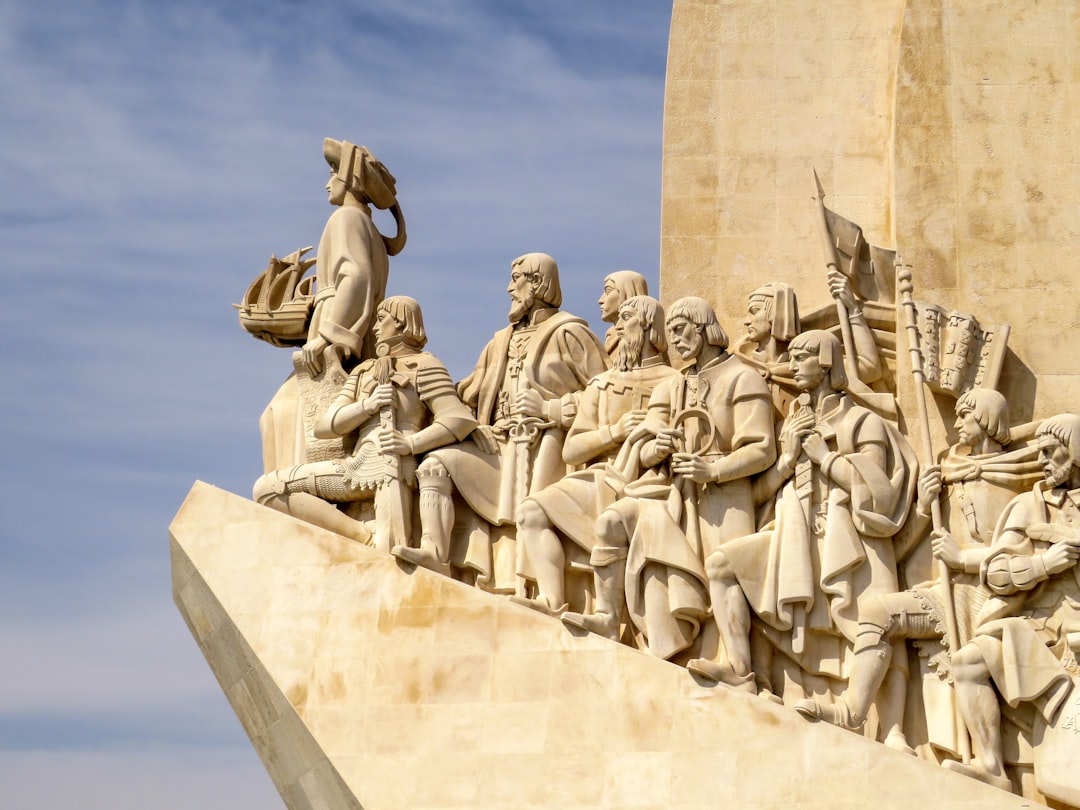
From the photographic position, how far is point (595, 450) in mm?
13047

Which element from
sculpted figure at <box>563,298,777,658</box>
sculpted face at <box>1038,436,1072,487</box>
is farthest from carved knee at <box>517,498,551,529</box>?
sculpted face at <box>1038,436,1072,487</box>

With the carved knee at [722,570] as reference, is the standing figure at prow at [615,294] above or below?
above

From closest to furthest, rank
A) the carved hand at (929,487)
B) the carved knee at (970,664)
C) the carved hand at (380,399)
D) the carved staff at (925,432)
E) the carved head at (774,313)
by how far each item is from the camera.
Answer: the carved knee at (970,664) → the carved staff at (925,432) → the carved hand at (929,487) → the carved head at (774,313) → the carved hand at (380,399)

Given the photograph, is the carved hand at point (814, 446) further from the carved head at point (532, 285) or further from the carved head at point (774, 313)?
the carved head at point (532, 285)

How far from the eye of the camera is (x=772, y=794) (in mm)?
11820

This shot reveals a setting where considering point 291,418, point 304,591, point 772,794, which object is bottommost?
point 772,794

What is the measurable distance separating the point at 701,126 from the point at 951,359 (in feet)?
7.92

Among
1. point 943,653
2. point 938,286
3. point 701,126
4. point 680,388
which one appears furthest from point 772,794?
point 701,126

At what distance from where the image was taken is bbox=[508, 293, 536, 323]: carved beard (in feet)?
45.3

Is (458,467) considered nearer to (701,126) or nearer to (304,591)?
(304,591)

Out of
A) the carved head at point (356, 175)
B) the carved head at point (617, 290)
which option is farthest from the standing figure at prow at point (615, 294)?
the carved head at point (356, 175)

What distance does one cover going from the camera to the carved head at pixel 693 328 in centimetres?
1296

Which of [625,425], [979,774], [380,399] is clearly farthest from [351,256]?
[979,774]

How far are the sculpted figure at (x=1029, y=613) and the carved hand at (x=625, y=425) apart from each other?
201cm
